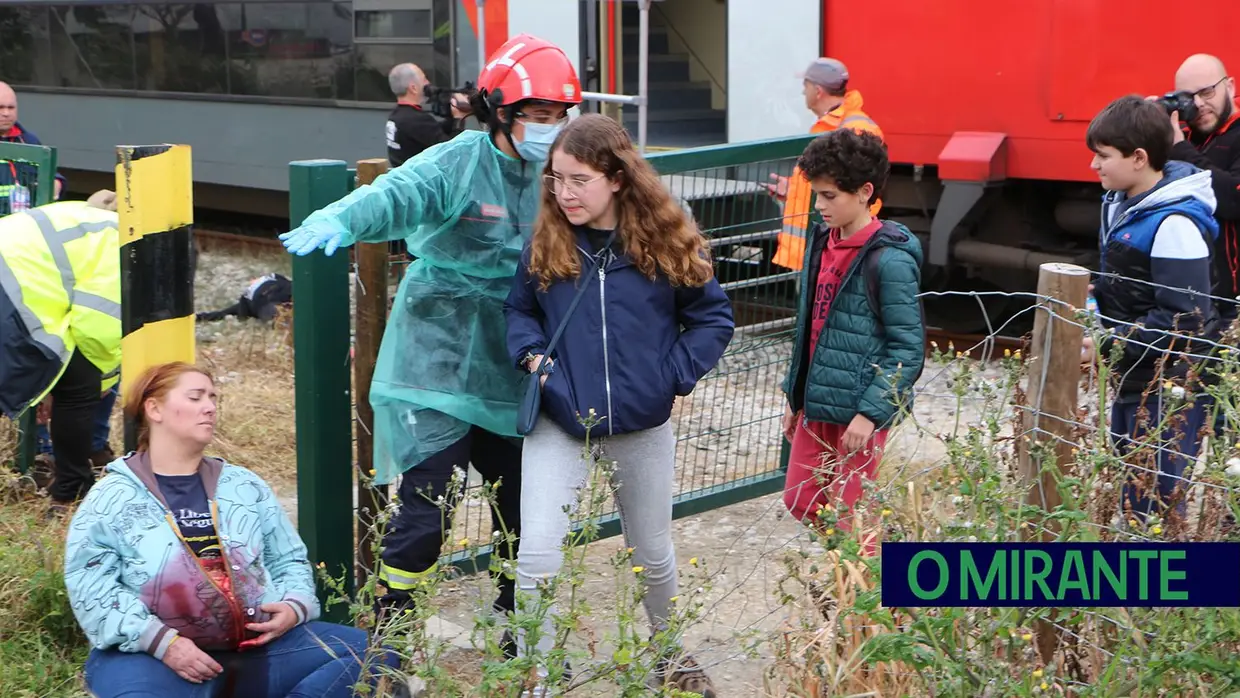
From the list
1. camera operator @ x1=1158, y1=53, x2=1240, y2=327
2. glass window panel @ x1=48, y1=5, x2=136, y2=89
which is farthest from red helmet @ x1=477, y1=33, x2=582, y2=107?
glass window panel @ x1=48, y1=5, x2=136, y2=89

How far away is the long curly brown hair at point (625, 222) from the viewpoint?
125 inches

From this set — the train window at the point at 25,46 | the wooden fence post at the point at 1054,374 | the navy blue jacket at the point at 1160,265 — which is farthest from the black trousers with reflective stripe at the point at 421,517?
the train window at the point at 25,46

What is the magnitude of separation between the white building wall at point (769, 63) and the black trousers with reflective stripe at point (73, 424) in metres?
4.38

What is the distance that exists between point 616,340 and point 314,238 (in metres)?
0.68

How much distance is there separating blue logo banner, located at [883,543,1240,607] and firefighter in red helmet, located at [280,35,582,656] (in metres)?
1.45

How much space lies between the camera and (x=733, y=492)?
498 centimetres

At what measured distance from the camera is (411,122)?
8.34 metres

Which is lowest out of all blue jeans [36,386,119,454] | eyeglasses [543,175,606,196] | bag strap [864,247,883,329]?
blue jeans [36,386,119,454]

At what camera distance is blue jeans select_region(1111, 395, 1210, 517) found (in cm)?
279

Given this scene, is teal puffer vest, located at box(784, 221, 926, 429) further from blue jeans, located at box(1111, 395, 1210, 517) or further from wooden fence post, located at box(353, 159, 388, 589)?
wooden fence post, located at box(353, 159, 388, 589)

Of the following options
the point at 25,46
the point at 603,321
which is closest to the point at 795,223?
the point at 603,321

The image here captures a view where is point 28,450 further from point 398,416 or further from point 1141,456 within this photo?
point 1141,456

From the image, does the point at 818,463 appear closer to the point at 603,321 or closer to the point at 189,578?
the point at 603,321

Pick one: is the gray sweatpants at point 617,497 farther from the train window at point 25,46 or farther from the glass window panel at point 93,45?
the train window at point 25,46
